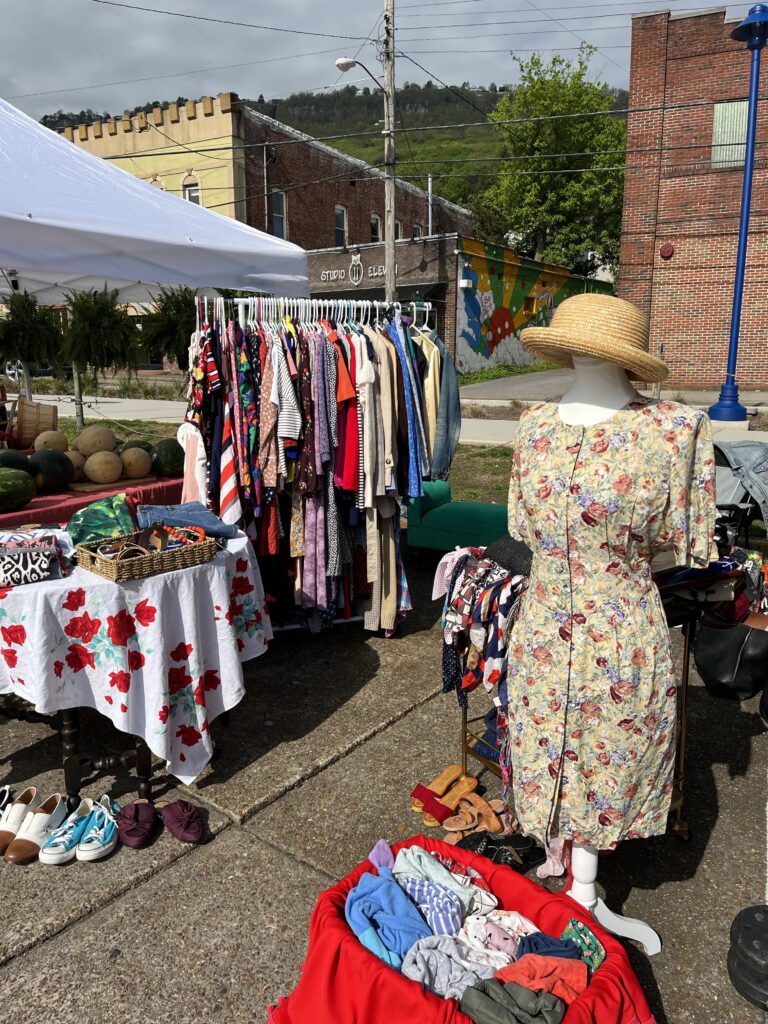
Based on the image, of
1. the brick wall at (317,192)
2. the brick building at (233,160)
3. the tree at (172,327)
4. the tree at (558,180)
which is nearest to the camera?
the tree at (172,327)

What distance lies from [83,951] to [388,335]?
10.9 ft

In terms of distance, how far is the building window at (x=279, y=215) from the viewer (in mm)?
23594

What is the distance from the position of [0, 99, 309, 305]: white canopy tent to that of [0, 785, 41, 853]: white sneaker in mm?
2604

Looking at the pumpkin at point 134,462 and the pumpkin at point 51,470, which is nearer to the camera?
the pumpkin at point 51,470

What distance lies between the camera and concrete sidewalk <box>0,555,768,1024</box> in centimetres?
207

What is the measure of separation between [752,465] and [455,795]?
333 centimetres

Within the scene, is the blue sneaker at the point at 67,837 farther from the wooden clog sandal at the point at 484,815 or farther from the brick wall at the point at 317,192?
the brick wall at the point at 317,192

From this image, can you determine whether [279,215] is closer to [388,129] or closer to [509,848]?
[388,129]

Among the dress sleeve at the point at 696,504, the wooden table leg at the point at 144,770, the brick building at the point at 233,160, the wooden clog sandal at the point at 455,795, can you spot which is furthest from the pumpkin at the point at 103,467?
the brick building at the point at 233,160

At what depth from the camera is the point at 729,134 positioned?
16547 millimetres

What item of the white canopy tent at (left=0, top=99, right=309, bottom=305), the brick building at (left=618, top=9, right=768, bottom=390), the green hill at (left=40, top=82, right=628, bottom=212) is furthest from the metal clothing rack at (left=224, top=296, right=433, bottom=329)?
the green hill at (left=40, top=82, right=628, bottom=212)

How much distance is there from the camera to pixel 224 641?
3.03 m

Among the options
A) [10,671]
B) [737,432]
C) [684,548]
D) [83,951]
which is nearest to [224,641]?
[10,671]

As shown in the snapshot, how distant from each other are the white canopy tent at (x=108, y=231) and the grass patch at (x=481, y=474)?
364cm
